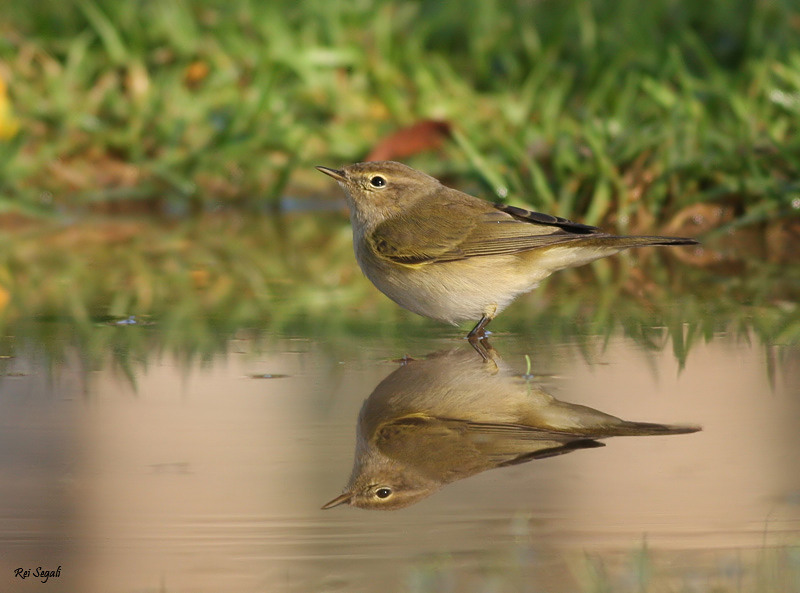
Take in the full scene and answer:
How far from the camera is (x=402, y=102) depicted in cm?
913

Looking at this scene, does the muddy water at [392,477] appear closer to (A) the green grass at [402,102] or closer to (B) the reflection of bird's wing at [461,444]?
(B) the reflection of bird's wing at [461,444]

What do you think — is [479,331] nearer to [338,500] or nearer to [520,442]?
[520,442]

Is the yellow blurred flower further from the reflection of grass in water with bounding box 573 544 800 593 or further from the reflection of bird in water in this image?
the reflection of grass in water with bounding box 573 544 800 593

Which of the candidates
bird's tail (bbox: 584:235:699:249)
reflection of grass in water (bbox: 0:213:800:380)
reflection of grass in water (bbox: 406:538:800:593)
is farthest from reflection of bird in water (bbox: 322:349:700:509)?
reflection of grass in water (bbox: 0:213:800:380)

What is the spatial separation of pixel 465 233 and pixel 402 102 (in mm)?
4068

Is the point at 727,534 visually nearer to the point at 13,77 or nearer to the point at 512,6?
the point at 13,77

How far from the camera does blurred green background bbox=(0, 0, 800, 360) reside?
5992mm

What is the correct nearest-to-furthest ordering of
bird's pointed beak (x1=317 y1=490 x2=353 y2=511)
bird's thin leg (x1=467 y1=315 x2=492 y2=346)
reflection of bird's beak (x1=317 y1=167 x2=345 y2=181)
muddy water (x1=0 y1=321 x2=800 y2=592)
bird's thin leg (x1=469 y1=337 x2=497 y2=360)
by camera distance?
muddy water (x1=0 y1=321 x2=800 y2=592), bird's pointed beak (x1=317 y1=490 x2=353 y2=511), bird's thin leg (x1=469 y1=337 x2=497 y2=360), bird's thin leg (x1=467 y1=315 x2=492 y2=346), reflection of bird's beak (x1=317 y1=167 x2=345 y2=181)

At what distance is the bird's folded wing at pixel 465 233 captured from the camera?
5.09 meters

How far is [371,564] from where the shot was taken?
285cm

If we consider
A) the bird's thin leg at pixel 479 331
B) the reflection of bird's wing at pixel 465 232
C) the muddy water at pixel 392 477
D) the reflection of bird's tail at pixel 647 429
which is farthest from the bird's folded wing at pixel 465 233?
the reflection of bird's tail at pixel 647 429

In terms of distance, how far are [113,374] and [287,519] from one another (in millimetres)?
1676

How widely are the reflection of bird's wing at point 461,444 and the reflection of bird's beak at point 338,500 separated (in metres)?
0.25

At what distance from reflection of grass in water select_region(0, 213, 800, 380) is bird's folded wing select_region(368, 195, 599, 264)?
16.1 inches
